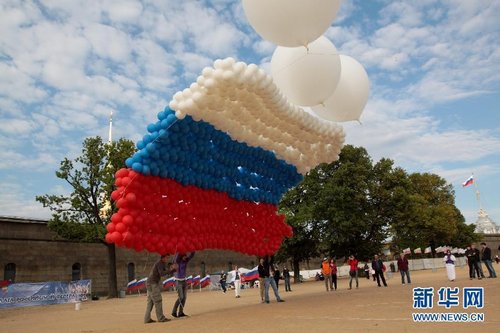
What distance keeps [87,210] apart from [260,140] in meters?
19.6

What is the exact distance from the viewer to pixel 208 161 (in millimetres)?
12477

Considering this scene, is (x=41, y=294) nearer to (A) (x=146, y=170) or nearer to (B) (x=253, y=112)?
(A) (x=146, y=170)

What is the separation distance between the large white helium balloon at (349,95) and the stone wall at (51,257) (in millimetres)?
18290

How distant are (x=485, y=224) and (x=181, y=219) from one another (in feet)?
361

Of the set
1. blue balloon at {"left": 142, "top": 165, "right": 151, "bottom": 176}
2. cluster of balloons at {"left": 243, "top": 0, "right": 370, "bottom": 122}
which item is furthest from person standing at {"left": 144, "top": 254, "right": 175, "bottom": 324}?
cluster of balloons at {"left": 243, "top": 0, "right": 370, "bottom": 122}

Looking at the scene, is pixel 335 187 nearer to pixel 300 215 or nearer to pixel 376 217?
pixel 300 215

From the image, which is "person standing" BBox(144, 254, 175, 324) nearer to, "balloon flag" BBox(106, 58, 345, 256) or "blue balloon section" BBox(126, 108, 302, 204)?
"balloon flag" BBox(106, 58, 345, 256)

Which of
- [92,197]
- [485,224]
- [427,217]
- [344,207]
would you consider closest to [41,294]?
[92,197]

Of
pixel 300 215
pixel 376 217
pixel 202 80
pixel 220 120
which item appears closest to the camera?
pixel 202 80

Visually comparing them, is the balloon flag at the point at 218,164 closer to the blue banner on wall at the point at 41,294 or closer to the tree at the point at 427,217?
the blue banner on wall at the point at 41,294

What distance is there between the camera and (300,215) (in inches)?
1304

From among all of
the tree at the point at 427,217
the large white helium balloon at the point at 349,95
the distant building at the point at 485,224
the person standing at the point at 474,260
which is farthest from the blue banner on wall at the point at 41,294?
the distant building at the point at 485,224

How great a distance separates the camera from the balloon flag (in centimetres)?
1018

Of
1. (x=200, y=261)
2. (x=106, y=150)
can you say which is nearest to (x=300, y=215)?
(x=200, y=261)
